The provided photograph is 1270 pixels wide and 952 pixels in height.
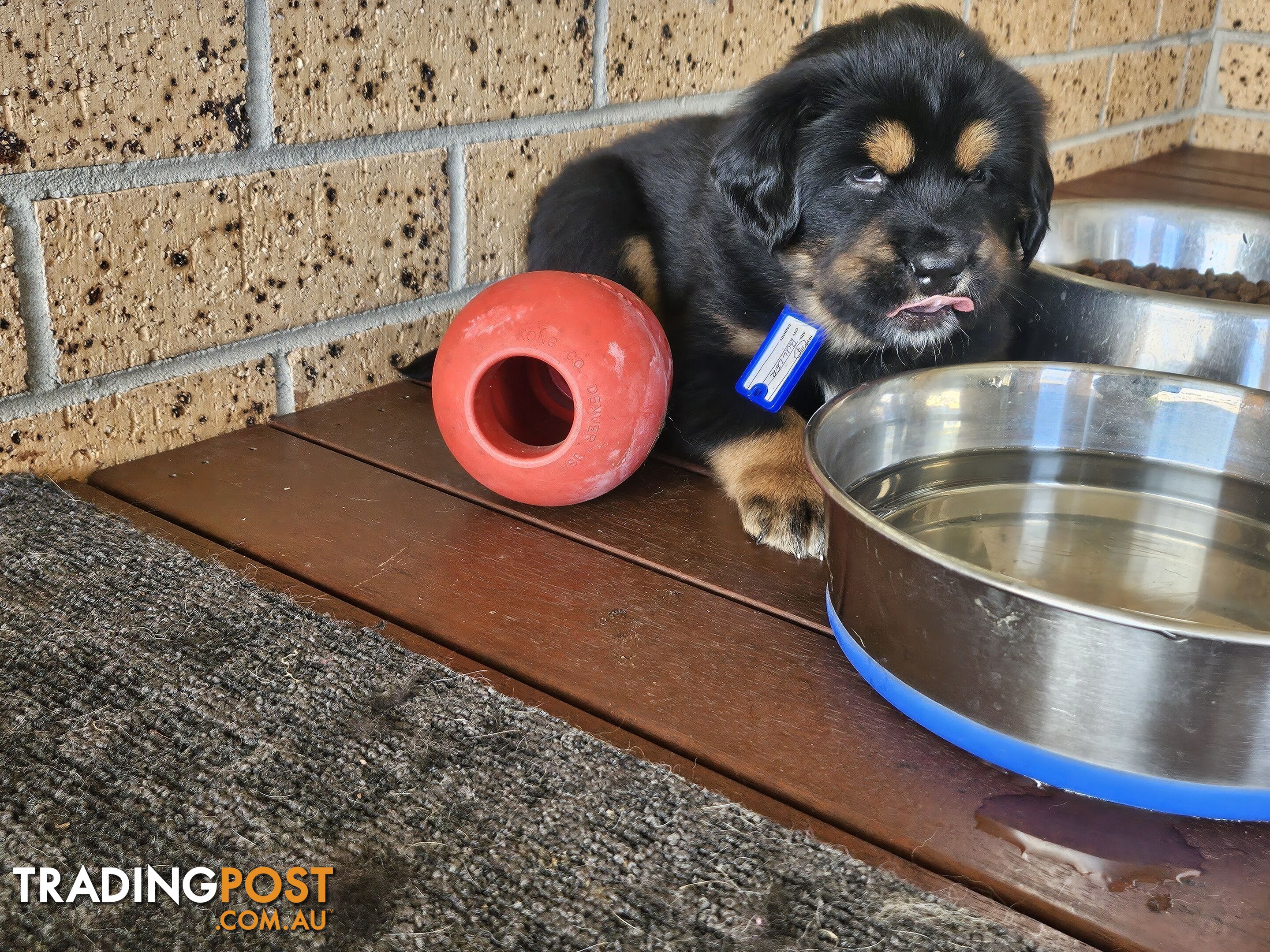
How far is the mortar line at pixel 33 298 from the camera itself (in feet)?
5.03

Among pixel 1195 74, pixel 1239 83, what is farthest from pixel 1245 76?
pixel 1195 74

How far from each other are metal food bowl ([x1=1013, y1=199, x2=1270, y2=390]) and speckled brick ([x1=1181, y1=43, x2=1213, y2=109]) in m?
2.28

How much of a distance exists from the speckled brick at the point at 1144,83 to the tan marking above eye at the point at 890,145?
8.83 feet

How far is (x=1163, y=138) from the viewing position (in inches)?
174

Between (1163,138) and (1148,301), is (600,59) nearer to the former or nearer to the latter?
(1148,301)

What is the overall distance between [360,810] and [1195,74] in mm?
4520

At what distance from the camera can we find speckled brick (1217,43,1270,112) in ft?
14.3

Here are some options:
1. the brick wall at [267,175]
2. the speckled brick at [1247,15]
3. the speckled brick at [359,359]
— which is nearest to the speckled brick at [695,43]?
the brick wall at [267,175]

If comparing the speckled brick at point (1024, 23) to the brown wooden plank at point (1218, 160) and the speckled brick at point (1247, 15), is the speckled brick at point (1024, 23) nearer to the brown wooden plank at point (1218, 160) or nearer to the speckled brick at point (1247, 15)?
the brown wooden plank at point (1218, 160)

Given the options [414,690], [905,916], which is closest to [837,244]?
[414,690]

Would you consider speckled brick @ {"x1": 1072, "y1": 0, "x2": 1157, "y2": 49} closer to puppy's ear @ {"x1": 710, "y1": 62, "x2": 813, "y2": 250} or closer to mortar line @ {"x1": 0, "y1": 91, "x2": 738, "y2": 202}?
mortar line @ {"x1": 0, "y1": 91, "x2": 738, "y2": 202}

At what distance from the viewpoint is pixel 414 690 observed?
1.22 metres

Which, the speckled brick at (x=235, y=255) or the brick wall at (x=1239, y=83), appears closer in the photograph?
the speckled brick at (x=235, y=255)

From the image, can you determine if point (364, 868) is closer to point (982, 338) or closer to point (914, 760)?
point (914, 760)
